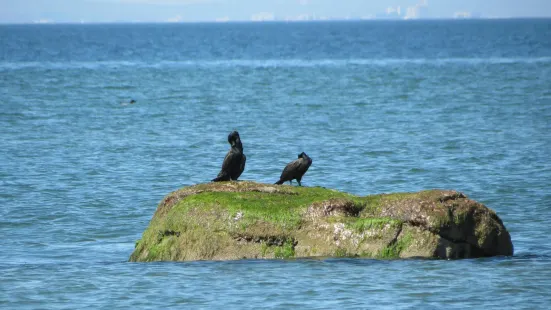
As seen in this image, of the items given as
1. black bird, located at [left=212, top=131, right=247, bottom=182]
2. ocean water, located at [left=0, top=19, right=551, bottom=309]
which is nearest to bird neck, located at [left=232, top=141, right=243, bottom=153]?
black bird, located at [left=212, top=131, right=247, bottom=182]

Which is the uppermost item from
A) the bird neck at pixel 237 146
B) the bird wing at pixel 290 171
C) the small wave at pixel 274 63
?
the small wave at pixel 274 63

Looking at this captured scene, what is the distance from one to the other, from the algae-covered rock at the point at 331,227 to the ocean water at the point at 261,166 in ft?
0.77

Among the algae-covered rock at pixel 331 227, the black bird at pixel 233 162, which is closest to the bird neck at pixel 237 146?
the black bird at pixel 233 162

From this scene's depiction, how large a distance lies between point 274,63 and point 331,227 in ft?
253

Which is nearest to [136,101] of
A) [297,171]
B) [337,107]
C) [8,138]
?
[337,107]

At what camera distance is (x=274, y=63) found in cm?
8981

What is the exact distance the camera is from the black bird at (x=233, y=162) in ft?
48.4

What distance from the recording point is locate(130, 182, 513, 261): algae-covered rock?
1317 cm

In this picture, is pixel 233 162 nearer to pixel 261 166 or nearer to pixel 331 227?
pixel 331 227

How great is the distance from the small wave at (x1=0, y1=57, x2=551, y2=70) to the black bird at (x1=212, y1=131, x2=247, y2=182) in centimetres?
6733

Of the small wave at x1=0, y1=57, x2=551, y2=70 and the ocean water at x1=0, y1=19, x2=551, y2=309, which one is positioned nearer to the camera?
the ocean water at x1=0, y1=19, x2=551, y2=309

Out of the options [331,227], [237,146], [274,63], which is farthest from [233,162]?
[274,63]

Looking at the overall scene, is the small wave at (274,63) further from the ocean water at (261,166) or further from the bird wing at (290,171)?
the bird wing at (290,171)

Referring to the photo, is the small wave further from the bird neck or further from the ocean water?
the bird neck
